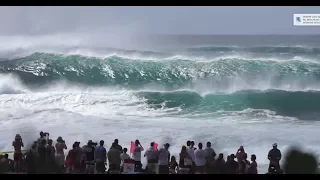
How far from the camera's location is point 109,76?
15.2 meters

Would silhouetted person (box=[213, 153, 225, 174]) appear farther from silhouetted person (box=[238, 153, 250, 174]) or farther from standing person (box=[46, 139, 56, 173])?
standing person (box=[46, 139, 56, 173])

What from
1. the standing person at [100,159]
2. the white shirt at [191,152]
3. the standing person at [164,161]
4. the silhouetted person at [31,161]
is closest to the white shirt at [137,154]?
the standing person at [164,161]

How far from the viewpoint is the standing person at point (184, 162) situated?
12328 mm

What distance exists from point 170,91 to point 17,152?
4436mm

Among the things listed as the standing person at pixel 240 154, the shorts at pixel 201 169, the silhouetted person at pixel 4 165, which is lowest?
the shorts at pixel 201 169

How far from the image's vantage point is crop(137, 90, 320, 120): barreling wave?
14.8 metres

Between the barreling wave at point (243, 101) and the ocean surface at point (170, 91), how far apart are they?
0.03 meters

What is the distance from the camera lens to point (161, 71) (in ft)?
51.4

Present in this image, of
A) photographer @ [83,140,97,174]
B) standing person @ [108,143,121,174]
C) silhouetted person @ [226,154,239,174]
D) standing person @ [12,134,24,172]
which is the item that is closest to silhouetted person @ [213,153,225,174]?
silhouetted person @ [226,154,239,174]

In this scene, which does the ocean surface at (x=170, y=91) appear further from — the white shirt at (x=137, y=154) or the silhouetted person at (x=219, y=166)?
the silhouetted person at (x=219, y=166)

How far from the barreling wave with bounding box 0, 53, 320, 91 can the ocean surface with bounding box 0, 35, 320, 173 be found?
3 cm

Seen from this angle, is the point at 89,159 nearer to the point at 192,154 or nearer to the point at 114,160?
the point at 114,160
